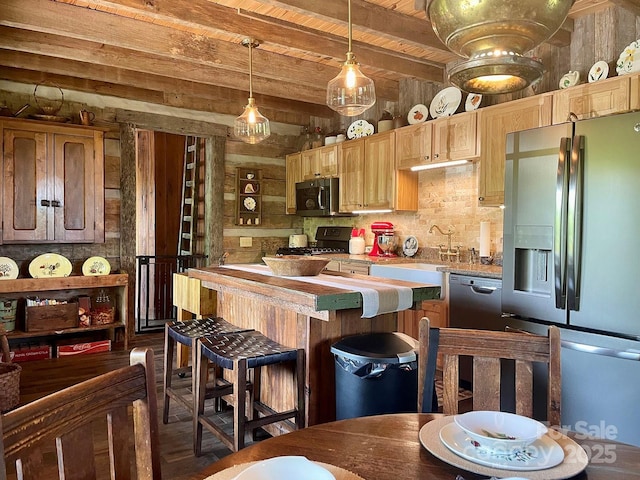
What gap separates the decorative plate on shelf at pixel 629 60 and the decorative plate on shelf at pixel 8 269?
17.1 feet

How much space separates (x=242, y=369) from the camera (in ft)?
7.07

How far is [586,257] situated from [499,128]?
1516 millimetres

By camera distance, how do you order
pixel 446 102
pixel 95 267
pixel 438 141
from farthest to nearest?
1. pixel 95 267
2. pixel 446 102
3. pixel 438 141

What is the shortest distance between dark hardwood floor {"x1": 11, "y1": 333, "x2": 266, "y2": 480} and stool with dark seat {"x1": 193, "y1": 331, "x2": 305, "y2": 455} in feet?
0.38

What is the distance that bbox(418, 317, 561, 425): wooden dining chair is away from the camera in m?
1.33

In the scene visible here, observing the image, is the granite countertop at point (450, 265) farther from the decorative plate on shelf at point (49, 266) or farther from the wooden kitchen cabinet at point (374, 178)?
the decorative plate on shelf at point (49, 266)

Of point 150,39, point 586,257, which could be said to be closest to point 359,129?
point 150,39

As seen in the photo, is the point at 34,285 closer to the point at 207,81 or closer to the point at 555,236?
the point at 207,81

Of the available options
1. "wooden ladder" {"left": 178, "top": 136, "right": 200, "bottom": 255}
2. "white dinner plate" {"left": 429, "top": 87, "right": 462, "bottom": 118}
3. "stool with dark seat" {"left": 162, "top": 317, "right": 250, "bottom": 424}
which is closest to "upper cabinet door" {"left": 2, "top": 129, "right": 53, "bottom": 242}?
"wooden ladder" {"left": 178, "top": 136, "right": 200, "bottom": 255}

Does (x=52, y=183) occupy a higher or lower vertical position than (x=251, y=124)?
lower

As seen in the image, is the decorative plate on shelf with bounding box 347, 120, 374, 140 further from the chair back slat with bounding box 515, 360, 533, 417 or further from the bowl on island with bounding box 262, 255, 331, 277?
the chair back slat with bounding box 515, 360, 533, 417

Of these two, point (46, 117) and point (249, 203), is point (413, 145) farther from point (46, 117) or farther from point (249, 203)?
point (46, 117)

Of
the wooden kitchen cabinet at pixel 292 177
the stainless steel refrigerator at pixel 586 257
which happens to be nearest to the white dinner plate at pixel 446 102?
the stainless steel refrigerator at pixel 586 257

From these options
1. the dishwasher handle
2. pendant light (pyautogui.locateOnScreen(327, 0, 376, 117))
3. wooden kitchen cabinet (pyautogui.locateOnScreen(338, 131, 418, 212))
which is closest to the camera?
pendant light (pyautogui.locateOnScreen(327, 0, 376, 117))
